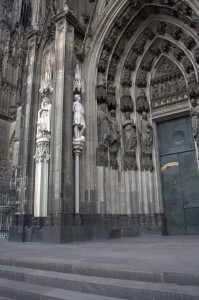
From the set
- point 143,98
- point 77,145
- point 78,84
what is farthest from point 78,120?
point 143,98

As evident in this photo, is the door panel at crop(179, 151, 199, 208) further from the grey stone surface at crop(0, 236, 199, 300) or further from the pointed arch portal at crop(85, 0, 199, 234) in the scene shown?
the grey stone surface at crop(0, 236, 199, 300)

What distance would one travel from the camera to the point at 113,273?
339 centimetres

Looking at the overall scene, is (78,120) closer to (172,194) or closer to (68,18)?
(68,18)

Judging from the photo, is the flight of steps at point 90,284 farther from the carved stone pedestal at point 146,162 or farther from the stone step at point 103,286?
the carved stone pedestal at point 146,162

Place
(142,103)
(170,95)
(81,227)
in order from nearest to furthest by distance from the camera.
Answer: (81,227), (170,95), (142,103)

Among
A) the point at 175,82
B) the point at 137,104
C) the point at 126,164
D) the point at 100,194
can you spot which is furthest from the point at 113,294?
the point at 175,82

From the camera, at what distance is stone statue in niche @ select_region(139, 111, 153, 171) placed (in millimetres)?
10508

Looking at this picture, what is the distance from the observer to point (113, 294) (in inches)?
119

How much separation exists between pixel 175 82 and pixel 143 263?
9.12 meters

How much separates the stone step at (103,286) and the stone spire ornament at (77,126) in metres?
4.80

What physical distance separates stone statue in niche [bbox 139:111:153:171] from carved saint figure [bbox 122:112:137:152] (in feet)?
1.14

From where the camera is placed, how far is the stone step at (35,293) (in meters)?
3.01

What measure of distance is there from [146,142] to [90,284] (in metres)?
7.98

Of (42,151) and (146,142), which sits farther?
(146,142)
